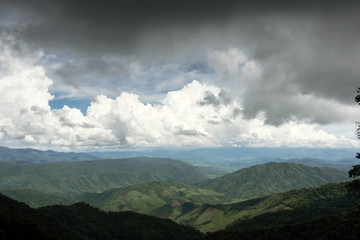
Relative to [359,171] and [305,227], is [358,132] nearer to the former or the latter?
[359,171]

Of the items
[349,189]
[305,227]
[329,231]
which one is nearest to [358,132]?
[349,189]

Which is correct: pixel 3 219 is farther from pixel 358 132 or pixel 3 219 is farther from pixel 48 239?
pixel 358 132

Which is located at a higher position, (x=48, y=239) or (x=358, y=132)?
(x=358, y=132)

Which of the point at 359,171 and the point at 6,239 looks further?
the point at 6,239

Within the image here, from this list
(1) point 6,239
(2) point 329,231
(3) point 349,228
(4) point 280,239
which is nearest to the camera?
(1) point 6,239

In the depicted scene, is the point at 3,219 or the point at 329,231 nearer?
the point at 3,219

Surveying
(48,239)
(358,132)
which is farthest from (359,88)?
(48,239)

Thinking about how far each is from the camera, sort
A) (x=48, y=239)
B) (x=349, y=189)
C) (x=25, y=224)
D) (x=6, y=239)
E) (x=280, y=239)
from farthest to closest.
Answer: (x=280, y=239) → (x=25, y=224) → (x=48, y=239) → (x=6, y=239) → (x=349, y=189)

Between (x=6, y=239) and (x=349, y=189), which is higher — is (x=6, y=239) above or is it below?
below

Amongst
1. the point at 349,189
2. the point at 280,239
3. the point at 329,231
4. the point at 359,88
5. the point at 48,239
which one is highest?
the point at 359,88
